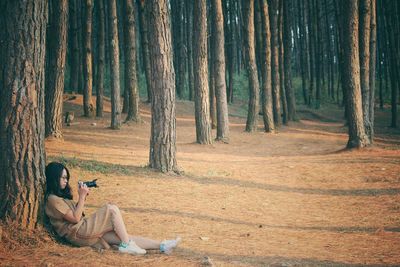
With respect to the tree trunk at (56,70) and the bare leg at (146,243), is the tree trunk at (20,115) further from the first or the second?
the tree trunk at (56,70)

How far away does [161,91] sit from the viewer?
937cm

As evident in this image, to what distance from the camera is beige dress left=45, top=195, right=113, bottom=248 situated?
15.6 ft

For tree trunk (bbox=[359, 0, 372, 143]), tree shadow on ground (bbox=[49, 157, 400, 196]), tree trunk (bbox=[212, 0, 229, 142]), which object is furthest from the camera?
tree trunk (bbox=[212, 0, 229, 142])

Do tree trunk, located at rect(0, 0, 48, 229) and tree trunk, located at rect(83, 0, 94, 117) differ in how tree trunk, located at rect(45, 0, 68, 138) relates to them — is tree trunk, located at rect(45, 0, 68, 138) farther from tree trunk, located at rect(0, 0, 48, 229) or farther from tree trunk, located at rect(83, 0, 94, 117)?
tree trunk, located at rect(0, 0, 48, 229)

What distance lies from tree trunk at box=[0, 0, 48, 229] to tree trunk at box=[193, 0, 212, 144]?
9.86 meters

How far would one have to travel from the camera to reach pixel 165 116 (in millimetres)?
9305

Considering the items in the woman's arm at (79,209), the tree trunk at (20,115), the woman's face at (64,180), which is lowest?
the woman's arm at (79,209)

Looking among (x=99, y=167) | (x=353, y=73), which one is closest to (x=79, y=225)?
(x=99, y=167)

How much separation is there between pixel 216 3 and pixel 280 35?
958cm

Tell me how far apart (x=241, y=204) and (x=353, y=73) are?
24.6 ft

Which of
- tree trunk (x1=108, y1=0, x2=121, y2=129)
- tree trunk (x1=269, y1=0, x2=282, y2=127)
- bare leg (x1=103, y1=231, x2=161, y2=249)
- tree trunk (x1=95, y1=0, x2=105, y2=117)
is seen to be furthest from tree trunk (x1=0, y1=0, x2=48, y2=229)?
tree trunk (x1=269, y1=0, x2=282, y2=127)

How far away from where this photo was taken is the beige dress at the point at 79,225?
4.76 meters

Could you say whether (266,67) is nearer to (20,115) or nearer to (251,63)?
(251,63)

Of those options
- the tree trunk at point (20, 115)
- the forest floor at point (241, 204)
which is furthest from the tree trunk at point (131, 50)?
the tree trunk at point (20, 115)
